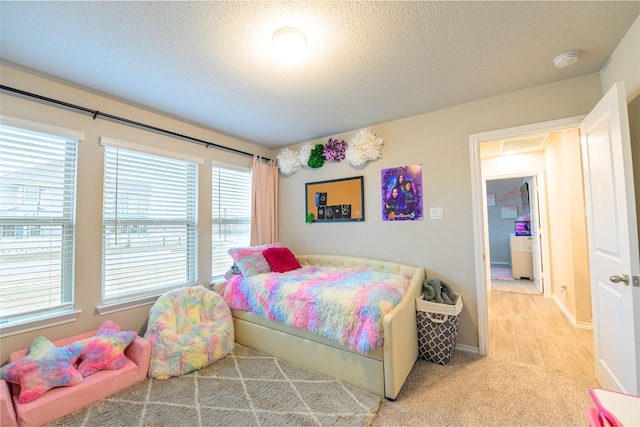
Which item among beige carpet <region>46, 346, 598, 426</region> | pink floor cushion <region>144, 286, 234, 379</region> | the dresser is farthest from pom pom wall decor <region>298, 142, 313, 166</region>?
the dresser

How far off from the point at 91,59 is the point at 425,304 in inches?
127

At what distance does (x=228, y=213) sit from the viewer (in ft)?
11.3

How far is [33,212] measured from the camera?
6.59 ft

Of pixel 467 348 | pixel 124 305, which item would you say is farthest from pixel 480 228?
pixel 124 305

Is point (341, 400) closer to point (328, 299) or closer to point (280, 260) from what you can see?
point (328, 299)

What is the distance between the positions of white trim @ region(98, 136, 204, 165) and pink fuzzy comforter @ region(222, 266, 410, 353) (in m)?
1.44

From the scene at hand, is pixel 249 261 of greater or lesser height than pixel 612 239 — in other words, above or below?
below

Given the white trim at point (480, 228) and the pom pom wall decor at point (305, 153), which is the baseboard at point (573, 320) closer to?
the white trim at point (480, 228)

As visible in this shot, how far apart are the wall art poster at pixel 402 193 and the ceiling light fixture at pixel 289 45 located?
5.72 ft

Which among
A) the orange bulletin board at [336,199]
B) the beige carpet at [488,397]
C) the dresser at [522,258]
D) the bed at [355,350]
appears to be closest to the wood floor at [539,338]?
the beige carpet at [488,397]

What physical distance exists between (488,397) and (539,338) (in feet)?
4.71

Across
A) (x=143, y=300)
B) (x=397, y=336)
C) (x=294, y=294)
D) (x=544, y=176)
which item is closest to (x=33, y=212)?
(x=143, y=300)

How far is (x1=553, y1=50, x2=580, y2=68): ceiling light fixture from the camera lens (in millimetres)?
1845

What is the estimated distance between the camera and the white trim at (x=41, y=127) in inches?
74.1
